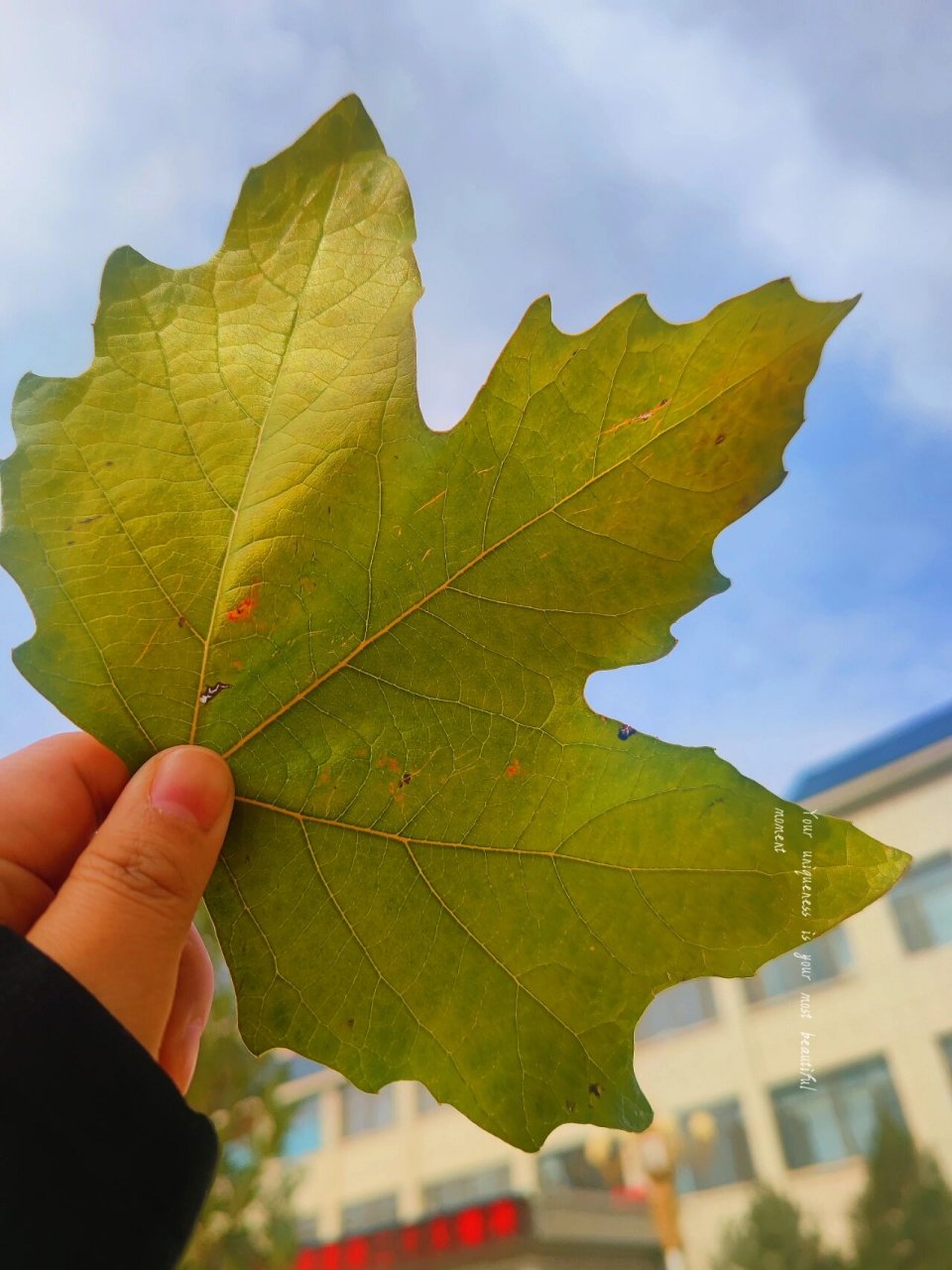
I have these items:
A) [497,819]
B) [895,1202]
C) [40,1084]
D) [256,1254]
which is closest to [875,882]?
[497,819]

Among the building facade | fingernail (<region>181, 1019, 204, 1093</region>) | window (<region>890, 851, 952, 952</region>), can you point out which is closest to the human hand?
fingernail (<region>181, 1019, 204, 1093</region>)

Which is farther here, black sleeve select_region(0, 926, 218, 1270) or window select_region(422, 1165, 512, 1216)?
window select_region(422, 1165, 512, 1216)

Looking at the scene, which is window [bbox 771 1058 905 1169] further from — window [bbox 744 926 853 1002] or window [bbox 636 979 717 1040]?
window [bbox 636 979 717 1040]

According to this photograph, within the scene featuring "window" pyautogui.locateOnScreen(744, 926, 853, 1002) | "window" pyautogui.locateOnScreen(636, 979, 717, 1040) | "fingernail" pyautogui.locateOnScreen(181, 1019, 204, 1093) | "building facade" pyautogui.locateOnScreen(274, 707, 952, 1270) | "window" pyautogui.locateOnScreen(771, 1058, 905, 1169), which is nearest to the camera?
"fingernail" pyautogui.locateOnScreen(181, 1019, 204, 1093)

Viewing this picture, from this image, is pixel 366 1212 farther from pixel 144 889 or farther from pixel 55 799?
pixel 144 889

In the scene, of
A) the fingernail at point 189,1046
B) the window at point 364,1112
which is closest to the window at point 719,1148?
the window at point 364,1112

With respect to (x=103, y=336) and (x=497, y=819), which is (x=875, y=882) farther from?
(x=103, y=336)

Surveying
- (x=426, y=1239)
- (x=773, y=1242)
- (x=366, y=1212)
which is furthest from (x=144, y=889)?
(x=366, y=1212)
